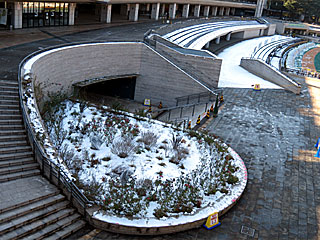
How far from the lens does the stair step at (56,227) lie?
1003cm

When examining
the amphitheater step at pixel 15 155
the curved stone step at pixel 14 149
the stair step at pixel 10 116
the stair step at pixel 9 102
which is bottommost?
the amphitheater step at pixel 15 155

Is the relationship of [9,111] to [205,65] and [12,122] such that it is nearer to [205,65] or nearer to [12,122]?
[12,122]

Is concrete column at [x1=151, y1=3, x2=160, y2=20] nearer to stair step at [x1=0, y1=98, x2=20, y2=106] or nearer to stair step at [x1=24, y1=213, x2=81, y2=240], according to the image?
stair step at [x1=0, y1=98, x2=20, y2=106]

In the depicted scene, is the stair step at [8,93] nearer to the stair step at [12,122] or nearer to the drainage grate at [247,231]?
the stair step at [12,122]

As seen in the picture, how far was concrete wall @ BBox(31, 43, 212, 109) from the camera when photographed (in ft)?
71.1

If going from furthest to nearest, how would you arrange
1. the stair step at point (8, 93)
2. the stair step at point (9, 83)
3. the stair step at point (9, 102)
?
the stair step at point (9, 83)
the stair step at point (8, 93)
the stair step at point (9, 102)

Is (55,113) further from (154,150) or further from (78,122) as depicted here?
(154,150)

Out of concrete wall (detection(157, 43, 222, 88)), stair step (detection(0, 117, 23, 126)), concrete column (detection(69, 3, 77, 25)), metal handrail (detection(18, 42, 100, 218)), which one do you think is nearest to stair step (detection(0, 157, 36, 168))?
metal handrail (detection(18, 42, 100, 218))

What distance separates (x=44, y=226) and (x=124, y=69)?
17414 mm

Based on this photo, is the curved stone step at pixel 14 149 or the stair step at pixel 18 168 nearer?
the stair step at pixel 18 168

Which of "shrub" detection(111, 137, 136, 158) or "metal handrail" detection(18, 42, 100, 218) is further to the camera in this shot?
"shrub" detection(111, 137, 136, 158)

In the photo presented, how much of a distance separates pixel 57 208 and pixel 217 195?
5255 millimetres

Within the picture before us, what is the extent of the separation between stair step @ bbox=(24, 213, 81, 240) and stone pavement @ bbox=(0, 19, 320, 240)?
0.86 metres

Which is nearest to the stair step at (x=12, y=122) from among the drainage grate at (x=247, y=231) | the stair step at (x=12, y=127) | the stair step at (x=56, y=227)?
the stair step at (x=12, y=127)
